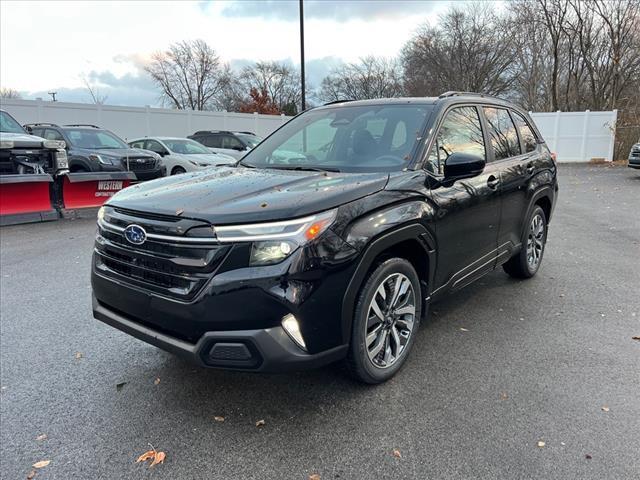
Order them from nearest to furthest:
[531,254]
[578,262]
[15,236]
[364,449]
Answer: [364,449] → [531,254] → [578,262] → [15,236]

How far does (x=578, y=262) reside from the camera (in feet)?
19.9

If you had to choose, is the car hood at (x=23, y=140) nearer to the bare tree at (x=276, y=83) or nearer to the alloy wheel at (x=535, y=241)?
the alloy wheel at (x=535, y=241)

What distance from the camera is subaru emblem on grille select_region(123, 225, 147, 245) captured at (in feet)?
8.63

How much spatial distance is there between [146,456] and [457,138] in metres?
3.04

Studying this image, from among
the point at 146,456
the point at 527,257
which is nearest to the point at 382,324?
the point at 146,456

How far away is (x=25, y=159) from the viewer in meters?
9.07

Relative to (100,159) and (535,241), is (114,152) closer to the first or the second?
(100,159)

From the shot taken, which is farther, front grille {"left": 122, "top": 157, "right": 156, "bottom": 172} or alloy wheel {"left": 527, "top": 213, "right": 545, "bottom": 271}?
front grille {"left": 122, "top": 157, "right": 156, "bottom": 172}

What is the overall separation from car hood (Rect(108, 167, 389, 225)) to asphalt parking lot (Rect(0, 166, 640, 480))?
4.02 feet

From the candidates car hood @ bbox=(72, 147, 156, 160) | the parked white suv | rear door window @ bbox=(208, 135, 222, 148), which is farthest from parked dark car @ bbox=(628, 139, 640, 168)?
car hood @ bbox=(72, 147, 156, 160)

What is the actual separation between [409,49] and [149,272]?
4374cm

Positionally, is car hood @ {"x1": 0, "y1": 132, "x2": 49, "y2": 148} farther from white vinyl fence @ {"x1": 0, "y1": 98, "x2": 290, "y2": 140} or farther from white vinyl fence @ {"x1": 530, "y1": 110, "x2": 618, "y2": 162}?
white vinyl fence @ {"x1": 530, "y1": 110, "x2": 618, "y2": 162}

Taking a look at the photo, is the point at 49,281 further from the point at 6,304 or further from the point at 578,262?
the point at 578,262

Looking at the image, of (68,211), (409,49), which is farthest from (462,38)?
(68,211)
